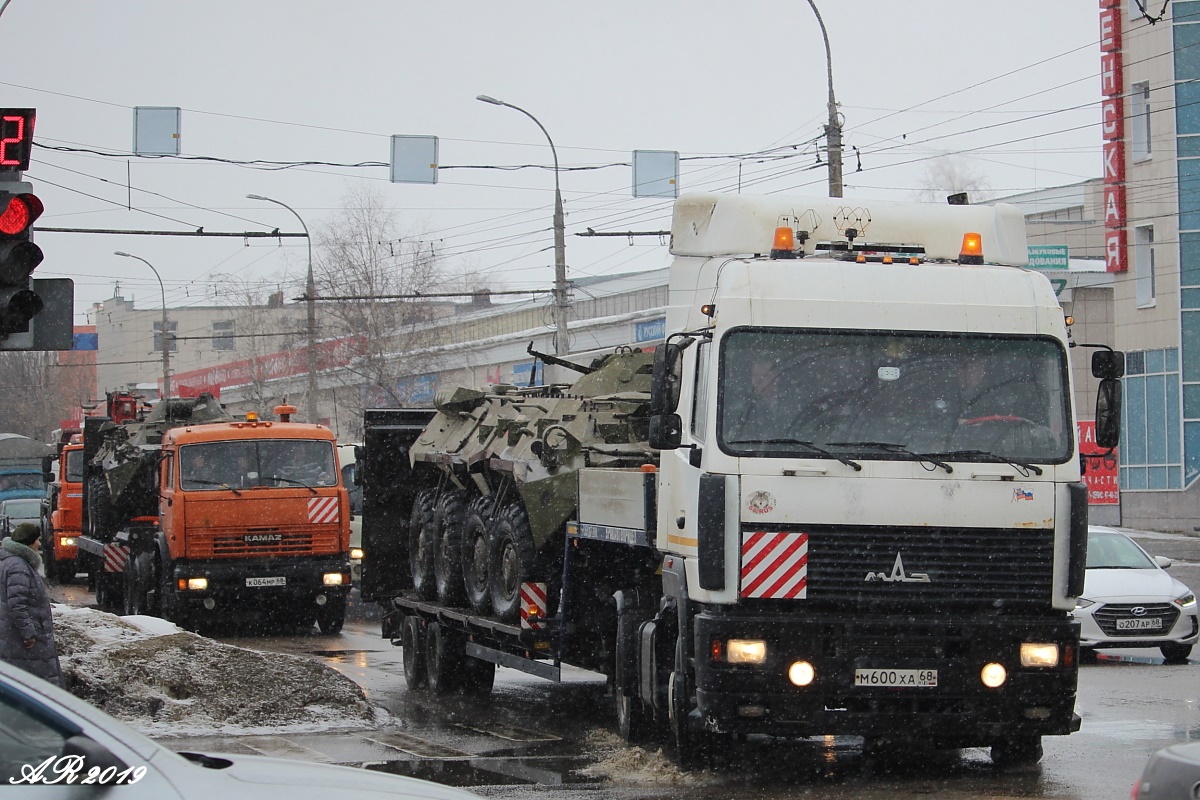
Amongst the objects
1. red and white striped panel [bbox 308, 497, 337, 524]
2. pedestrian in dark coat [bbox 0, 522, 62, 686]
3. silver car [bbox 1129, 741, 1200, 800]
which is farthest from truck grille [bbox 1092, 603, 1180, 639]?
silver car [bbox 1129, 741, 1200, 800]

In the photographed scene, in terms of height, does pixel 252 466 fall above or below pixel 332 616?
above

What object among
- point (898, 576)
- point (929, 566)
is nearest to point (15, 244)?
point (898, 576)

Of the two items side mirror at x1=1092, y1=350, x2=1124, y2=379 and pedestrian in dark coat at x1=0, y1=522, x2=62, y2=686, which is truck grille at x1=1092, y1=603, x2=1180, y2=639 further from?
pedestrian in dark coat at x1=0, y1=522, x2=62, y2=686

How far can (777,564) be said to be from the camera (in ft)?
28.9

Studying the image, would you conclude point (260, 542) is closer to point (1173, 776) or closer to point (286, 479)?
point (286, 479)

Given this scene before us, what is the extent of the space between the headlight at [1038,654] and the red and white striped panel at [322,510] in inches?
519

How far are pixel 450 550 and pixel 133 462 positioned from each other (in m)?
10.9

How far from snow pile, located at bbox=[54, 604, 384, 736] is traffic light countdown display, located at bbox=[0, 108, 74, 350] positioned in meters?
3.41

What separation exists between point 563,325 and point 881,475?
20.4m

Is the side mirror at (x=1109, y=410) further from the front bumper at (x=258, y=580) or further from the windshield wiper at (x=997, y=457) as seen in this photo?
the front bumper at (x=258, y=580)

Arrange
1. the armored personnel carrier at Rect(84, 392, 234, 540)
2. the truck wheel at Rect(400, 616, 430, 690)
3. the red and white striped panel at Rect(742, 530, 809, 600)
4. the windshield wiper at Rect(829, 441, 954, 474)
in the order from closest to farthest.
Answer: the red and white striped panel at Rect(742, 530, 809, 600) < the windshield wiper at Rect(829, 441, 954, 474) < the truck wheel at Rect(400, 616, 430, 690) < the armored personnel carrier at Rect(84, 392, 234, 540)

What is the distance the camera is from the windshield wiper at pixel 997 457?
895 centimetres

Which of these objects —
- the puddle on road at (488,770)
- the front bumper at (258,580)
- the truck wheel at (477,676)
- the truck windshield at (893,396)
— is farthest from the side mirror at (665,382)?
the front bumper at (258,580)

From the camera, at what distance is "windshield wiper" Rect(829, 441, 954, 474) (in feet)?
29.1
